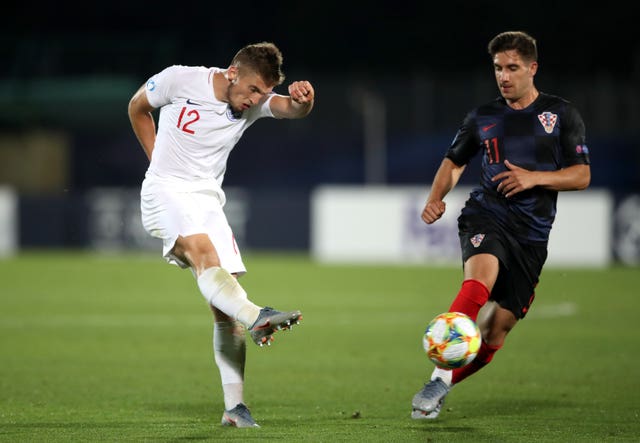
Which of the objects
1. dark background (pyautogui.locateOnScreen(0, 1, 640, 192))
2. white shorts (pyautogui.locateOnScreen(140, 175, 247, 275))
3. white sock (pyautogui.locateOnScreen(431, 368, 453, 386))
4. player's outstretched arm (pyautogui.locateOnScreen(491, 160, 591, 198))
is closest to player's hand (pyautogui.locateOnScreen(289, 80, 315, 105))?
white shorts (pyautogui.locateOnScreen(140, 175, 247, 275))

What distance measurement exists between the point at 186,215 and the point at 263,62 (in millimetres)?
967

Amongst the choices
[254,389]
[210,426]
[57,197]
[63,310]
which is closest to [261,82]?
[210,426]

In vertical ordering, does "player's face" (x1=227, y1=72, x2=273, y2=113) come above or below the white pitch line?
above

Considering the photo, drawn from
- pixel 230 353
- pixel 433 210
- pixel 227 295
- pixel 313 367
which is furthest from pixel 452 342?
pixel 313 367

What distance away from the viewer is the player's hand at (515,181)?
21.3ft

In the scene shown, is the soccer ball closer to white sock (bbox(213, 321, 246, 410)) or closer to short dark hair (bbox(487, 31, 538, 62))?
white sock (bbox(213, 321, 246, 410))

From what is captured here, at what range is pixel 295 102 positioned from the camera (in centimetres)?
666

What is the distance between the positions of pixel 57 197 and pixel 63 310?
1259cm

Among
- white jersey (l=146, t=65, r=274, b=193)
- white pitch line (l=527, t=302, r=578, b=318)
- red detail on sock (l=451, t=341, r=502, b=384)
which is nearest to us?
white jersey (l=146, t=65, r=274, b=193)

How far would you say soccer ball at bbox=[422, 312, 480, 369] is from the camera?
6203 mm

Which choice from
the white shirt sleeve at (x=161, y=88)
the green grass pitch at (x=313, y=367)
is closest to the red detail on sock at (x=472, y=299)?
the green grass pitch at (x=313, y=367)

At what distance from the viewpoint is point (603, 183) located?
1273 inches

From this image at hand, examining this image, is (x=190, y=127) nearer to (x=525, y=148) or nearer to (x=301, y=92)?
(x=301, y=92)

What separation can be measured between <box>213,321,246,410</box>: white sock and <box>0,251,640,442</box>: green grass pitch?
26 centimetres
